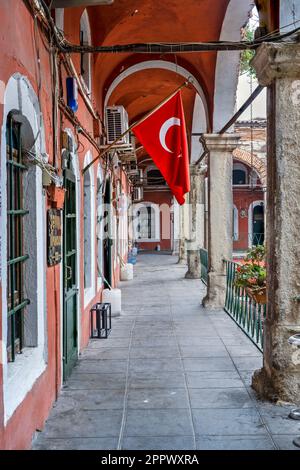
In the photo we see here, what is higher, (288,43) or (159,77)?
(159,77)

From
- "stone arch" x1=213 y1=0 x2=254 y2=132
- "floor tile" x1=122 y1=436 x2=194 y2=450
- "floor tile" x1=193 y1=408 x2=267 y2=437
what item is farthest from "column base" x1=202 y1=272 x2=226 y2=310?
"floor tile" x1=122 y1=436 x2=194 y2=450

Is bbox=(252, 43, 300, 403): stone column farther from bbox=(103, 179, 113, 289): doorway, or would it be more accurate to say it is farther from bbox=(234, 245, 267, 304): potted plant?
bbox=(103, 179, 113, 289): doorway

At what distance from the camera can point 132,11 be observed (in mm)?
7203

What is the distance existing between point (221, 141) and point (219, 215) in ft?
4.29

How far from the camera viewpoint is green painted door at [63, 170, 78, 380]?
4.89 meters

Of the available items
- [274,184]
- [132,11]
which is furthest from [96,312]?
[132,11]

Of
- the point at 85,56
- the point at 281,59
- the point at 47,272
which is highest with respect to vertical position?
the point at 85,56

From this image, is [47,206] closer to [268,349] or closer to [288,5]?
[268,349]

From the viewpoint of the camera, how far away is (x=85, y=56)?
700 cm

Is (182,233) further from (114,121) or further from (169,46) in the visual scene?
(169,46)

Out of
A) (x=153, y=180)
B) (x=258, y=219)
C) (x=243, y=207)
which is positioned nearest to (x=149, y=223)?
(x=153, y=180)

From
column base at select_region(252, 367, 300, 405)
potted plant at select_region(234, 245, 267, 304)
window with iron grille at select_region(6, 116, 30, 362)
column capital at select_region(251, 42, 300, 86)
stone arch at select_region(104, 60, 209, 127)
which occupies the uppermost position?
stone arch at select_region(104, 60, 209, 127)
